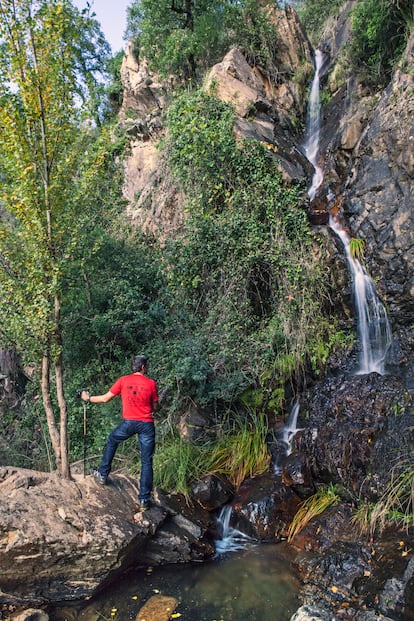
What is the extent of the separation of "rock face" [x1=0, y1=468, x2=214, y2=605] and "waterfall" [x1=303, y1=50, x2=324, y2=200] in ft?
27.3

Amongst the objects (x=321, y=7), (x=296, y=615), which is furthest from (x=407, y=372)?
(x=321, y=7)

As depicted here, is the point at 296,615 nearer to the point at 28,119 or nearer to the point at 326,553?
the point at 326,553

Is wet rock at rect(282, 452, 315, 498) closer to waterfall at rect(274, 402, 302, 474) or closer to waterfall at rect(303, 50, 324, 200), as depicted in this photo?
waterfall at rect(274, 402, 302, 474)

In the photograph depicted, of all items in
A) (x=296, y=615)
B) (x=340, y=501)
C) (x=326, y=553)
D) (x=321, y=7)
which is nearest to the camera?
(x=296, y=615)

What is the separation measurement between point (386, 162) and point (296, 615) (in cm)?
846

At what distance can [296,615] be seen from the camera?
436cm

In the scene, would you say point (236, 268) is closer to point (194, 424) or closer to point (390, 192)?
point (194, 424)

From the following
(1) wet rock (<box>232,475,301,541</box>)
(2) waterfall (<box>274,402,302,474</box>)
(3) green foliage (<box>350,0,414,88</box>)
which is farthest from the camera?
(3) green foliage (<box>350,0,414,88</box>)

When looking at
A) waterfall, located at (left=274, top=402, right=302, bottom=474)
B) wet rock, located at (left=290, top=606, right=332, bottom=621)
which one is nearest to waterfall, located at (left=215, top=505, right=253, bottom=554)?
waterfall, located at (left=274, top=402, right=302, bottom=474)

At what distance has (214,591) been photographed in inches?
203

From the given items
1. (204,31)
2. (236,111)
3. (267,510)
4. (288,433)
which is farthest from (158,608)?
(204,31)

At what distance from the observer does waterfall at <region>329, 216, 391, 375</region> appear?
8.16m

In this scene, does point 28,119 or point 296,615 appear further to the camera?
point 28,119

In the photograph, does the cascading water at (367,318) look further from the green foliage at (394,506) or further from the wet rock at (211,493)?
the wet rock at (211,493)
